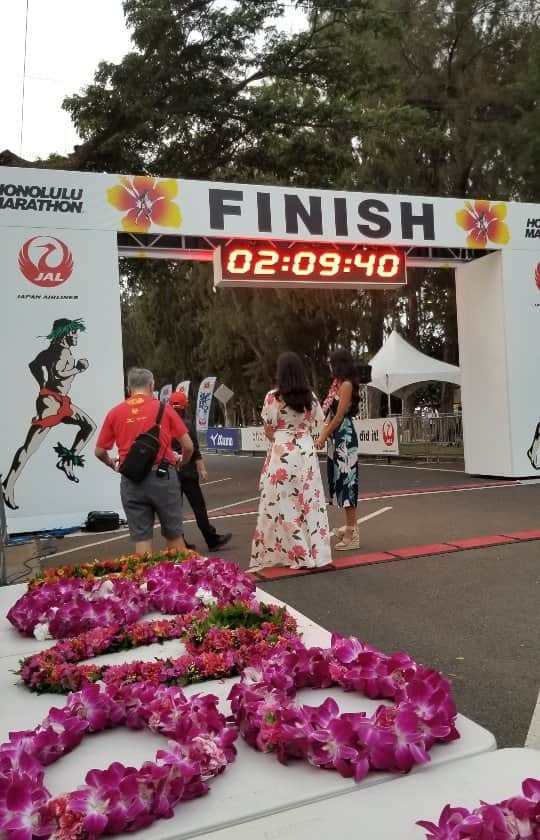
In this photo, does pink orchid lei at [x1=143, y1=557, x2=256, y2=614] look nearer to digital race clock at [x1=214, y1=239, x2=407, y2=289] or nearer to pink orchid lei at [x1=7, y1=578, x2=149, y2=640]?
pink orchid lei at [x1=7, y1=578, x2=149, y2=640]

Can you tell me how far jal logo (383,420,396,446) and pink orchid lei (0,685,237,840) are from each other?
1816 cm

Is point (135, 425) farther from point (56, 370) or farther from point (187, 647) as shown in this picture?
point (56, 370)

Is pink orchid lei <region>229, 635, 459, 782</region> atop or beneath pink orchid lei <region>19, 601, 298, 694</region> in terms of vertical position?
atop

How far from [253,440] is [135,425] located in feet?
77.6

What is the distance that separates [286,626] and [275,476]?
3159mm

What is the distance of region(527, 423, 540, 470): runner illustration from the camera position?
12.0m

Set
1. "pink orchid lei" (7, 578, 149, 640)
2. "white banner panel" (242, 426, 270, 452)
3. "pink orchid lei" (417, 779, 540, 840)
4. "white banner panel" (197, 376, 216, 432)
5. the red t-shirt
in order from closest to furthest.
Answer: "pink orchid lei" (417, 779, 540, 840) → "pink orchid lei" (7, 578, 149, 640) → the red t-shirt → "white banner panel" (197, 376, 216, 432) → "white banner panel" (242, 426, 270, 452)

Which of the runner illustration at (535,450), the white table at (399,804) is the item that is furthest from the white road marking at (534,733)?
the runner illustration at (535,450)

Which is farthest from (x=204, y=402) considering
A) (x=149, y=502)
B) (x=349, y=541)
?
(x=149, y=502)

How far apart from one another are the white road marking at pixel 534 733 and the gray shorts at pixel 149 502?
308cm

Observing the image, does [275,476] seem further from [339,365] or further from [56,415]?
[56,415]

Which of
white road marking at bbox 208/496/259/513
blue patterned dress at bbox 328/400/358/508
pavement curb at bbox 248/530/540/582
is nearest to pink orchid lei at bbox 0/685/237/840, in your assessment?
pavement curb at bbox 248/530/540/582

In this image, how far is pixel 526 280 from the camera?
475 inches

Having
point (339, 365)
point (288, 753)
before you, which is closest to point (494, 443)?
point (339, 365)
